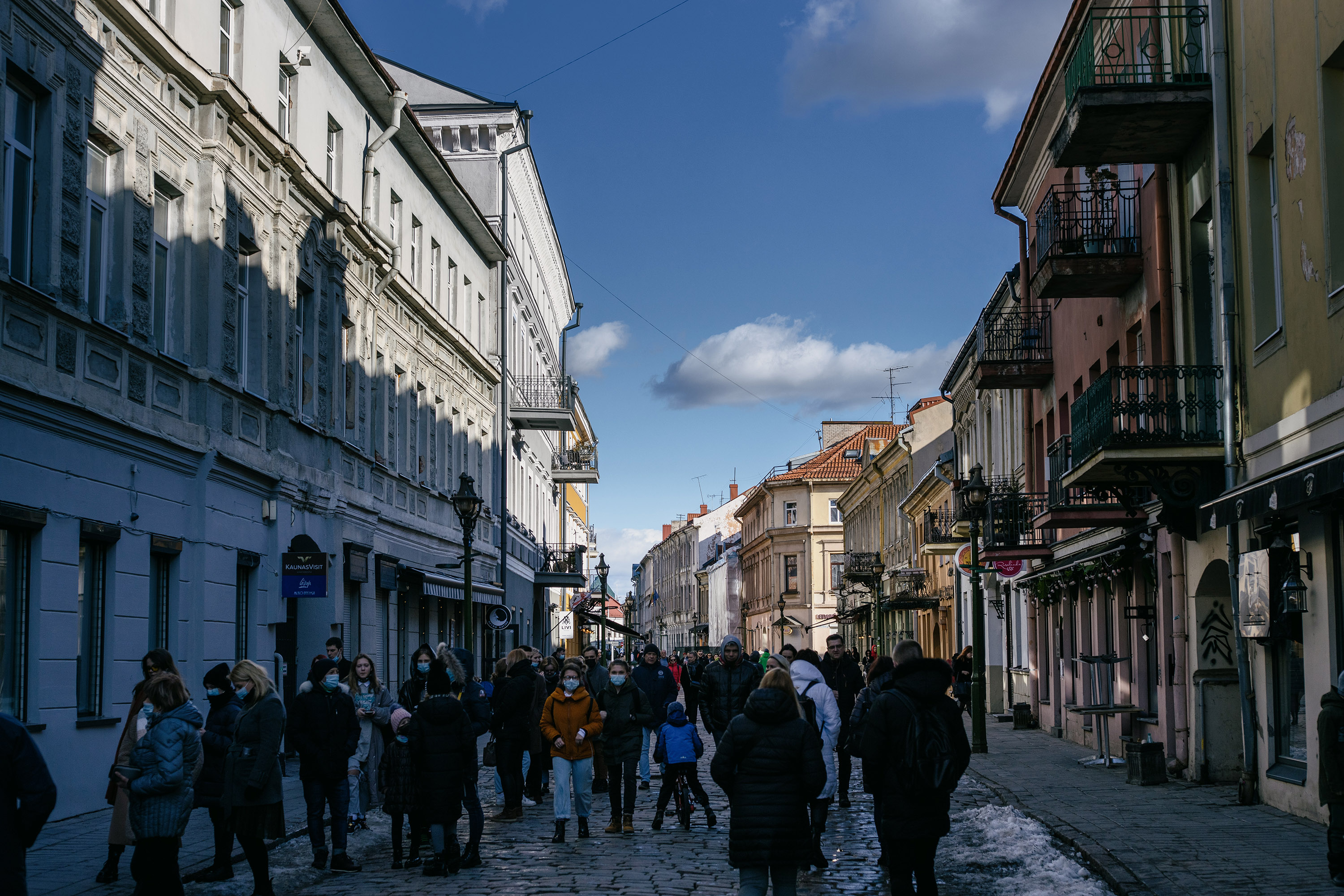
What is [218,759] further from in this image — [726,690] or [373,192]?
[373,192]

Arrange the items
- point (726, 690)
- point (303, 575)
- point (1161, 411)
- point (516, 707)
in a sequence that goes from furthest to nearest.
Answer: point (303, 575), point (1161, 411), point (516, 707), point (726, 690)

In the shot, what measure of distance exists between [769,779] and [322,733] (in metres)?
4.71

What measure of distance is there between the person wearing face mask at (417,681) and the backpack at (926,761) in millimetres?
6185

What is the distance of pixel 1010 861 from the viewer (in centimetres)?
1143

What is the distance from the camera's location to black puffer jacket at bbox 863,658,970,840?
7977mm

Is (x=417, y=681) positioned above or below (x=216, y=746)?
above

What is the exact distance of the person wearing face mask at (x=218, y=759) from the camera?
10.2m

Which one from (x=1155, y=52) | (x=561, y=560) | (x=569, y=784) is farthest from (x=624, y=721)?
(x=561, y=560)

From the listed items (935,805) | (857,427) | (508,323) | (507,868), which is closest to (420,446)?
(508,323)

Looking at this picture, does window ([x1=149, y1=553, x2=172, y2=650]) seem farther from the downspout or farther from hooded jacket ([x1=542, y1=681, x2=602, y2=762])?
the downspout

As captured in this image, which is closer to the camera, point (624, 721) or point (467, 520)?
point (624, 721)

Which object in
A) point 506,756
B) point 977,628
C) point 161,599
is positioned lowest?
point 506,756

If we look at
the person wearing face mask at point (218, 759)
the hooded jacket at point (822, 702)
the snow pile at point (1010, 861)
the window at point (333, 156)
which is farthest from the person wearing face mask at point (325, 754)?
the window at point (333, 156)

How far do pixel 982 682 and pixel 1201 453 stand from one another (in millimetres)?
7151
